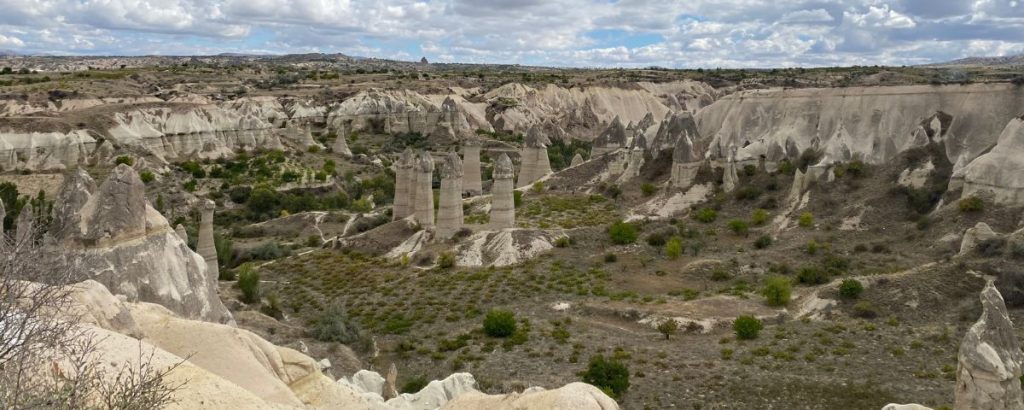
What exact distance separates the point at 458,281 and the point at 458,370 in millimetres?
8480

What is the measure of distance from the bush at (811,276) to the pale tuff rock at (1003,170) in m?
7.63

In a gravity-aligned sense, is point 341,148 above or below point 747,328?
below

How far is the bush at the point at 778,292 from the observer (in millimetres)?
20953

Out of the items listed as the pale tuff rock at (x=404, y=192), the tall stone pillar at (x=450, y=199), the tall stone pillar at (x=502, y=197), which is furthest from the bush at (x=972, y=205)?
the pale tuff rock at (x=404, y=192)

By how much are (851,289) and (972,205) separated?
8494mm

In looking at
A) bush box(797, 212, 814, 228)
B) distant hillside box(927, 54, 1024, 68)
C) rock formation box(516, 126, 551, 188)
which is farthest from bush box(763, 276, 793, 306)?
distant hillside box(927, 54, 1024, 68)

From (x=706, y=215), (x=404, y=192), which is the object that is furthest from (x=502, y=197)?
(x=706, y=215)

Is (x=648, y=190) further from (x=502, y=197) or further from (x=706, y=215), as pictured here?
(x=502, y=197)

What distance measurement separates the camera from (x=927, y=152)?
30.6 metres

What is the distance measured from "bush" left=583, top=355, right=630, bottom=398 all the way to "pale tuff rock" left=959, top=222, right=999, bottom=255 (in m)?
12.9

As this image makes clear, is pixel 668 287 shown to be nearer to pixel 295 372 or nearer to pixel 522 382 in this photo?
pixel 522 382

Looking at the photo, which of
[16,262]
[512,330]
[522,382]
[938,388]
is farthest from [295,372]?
[938,388]

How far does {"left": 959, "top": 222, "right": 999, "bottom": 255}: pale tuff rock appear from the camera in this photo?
21.7 m

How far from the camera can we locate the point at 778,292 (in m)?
21.0
